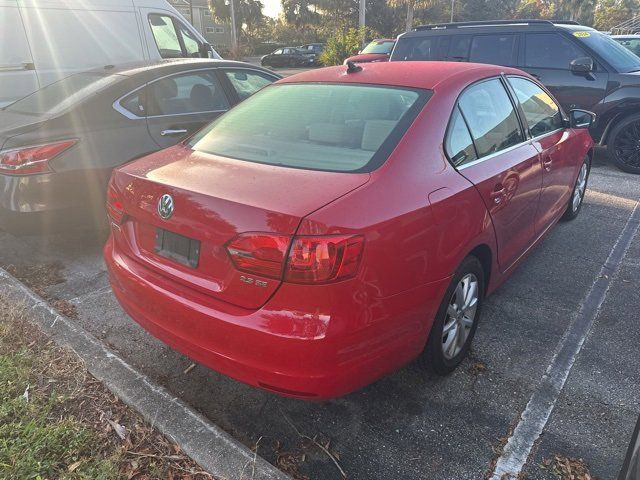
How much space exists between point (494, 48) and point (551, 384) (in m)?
6.49

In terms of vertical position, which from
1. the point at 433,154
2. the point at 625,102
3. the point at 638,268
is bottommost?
the point at 638,268

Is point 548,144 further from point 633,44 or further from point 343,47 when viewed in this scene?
point 343,47

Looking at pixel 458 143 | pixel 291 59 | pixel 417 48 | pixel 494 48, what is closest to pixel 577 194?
pixel 458 143

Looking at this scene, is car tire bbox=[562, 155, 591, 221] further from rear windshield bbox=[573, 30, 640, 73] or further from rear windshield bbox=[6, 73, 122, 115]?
rear windshield bbox=[6, 73, 122, 115]

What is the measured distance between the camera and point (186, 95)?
4.88 meters

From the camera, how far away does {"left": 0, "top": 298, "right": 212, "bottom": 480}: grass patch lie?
2.11 meters

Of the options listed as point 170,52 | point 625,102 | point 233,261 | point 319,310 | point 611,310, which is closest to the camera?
point 319,310

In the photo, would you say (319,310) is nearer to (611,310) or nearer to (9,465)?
(9,465)

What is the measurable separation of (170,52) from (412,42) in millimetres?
4079

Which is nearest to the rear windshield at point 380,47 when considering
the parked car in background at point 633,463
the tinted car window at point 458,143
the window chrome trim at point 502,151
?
the window chrome trim at point 502,151

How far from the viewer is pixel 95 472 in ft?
6.86

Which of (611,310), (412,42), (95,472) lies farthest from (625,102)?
(95,472)

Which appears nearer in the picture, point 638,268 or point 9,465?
point 9,465

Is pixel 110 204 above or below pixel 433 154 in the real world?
below
